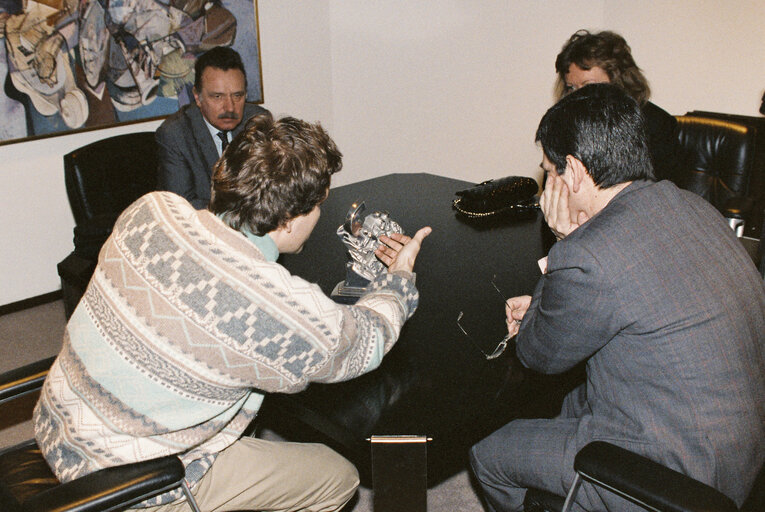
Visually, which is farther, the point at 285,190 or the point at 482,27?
the point at 482,27

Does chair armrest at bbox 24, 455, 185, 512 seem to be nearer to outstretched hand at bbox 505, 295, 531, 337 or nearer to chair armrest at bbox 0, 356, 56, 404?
chair armrest at bbox 0, 356, 56, 404

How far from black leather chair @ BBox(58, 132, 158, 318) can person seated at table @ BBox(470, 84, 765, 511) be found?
5.95ft

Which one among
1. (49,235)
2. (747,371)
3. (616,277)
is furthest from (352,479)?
(49,235)

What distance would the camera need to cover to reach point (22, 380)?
1.47 meters

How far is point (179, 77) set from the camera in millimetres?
3768

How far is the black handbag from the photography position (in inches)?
96.7

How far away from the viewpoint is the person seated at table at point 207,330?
45.8 inches

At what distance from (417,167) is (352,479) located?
3.56 m

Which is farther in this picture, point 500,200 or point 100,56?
point 100,56

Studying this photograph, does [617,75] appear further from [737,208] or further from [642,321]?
[642,321]

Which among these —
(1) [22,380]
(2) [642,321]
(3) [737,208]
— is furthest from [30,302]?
(3) [737,208]

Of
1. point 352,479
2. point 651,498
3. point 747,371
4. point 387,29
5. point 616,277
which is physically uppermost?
point 387,29

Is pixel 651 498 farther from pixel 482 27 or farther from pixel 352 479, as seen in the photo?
pixel 482 27

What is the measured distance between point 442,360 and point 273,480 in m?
0.48
